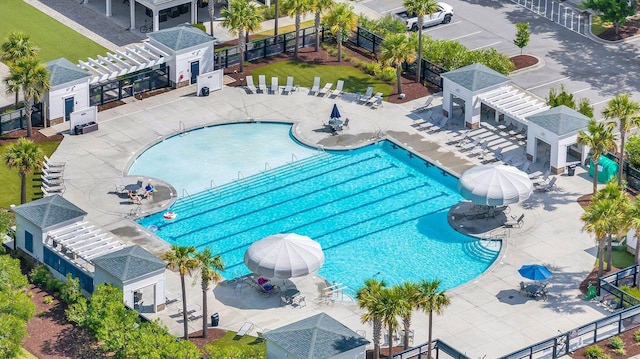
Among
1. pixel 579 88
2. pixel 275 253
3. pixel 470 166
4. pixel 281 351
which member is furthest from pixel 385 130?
pixel 281 351

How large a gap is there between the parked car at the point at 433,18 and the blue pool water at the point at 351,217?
19593 millimetres

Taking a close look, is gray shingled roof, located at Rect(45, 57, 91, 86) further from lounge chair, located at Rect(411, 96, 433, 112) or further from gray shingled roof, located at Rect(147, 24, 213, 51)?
lounge chair, located at Rect(411, 96, 433, 112)

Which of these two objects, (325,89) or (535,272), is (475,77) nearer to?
(325,89)

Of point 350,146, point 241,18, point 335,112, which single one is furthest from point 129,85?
point 350,146

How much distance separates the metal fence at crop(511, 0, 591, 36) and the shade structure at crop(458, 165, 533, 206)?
30.8 m

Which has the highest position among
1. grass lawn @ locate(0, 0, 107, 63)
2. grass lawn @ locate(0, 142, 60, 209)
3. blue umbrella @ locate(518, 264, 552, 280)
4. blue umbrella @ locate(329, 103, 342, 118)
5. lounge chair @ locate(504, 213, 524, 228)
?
grass lawn @ locate(0, 0, 107, 63)

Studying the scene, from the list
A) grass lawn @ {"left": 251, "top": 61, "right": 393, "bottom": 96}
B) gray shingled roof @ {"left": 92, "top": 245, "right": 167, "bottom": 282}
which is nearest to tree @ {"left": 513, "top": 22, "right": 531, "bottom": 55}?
grass lawn @ {"left": 251, "top": 61, "right": 393, "bottom": 96}

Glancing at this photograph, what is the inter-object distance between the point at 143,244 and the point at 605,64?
4305cm

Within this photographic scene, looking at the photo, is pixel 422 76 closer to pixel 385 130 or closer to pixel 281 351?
pixel 385 130

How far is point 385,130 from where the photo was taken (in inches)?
4505

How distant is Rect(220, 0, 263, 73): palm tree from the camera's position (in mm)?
118125

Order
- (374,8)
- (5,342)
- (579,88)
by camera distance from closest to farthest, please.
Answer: (5,342) → (579,88) → (374,8)

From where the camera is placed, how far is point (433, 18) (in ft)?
425

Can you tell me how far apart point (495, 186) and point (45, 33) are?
1706 inches
